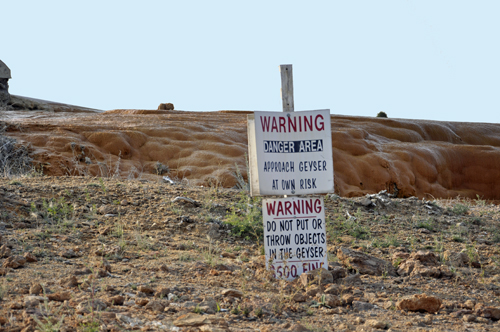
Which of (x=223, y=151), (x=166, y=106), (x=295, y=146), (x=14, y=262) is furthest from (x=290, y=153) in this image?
(x=166, y=106)

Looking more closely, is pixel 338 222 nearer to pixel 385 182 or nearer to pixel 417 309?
pixel 417 309

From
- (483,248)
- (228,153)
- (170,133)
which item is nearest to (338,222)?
(483,248)

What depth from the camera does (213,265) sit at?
4922mm

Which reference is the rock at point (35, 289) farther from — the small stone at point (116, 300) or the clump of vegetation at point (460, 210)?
the clump of vegetation at point (460, 210)

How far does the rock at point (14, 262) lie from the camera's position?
457cm

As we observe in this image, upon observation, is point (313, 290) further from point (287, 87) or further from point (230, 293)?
point (287, 87)

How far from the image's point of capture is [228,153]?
15.3 metres

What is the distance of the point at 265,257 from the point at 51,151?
965cm

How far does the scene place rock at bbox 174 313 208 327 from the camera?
11.2ft

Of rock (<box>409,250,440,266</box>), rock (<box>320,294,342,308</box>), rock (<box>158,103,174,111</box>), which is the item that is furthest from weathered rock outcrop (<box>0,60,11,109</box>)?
rock (<box>320,294,342,308</box>)

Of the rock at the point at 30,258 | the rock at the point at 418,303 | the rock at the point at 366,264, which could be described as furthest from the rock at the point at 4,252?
the rock at the point at 418,303

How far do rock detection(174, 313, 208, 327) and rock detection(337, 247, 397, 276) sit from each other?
232cm

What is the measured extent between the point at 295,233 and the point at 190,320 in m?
2.07

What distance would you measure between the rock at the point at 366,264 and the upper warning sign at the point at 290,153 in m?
0.84
